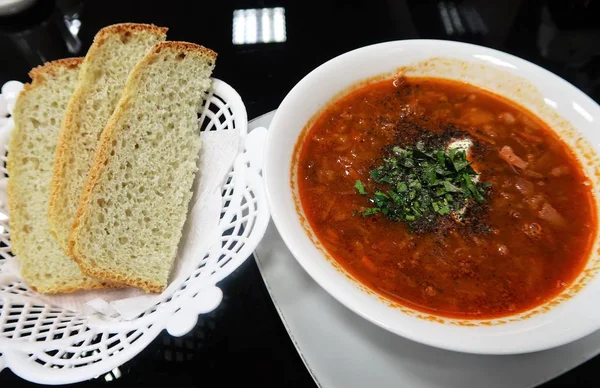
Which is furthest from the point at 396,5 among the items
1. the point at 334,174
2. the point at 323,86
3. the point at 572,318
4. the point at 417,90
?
the point at 572,318

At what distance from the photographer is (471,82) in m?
3.03

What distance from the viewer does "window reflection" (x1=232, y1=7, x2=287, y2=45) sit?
406cm

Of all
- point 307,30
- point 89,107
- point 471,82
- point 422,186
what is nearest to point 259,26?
point 307,30

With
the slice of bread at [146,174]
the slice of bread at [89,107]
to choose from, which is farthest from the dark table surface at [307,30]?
the slice of bread at [89,107]

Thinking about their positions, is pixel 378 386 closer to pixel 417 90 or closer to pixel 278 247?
pixel 278 247

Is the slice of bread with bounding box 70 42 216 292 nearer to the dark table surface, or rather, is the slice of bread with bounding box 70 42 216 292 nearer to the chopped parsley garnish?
the dark table surface

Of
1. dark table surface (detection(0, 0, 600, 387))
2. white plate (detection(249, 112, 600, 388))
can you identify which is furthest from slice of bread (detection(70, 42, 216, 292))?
white plate (detection(249, 112, 600, 388))

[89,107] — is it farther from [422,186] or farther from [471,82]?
[471,82]

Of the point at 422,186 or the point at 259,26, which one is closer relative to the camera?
the point at 422,186

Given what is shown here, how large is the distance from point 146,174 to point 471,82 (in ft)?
7.17

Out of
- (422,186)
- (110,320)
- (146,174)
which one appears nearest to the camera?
(110,320)

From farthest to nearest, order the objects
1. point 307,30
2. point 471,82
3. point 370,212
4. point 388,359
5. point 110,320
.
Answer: point 307,30, point 471,82, point 370,212, point 110,320, point 388,359

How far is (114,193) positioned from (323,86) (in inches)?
54.3

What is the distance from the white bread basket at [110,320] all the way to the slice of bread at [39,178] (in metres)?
0.09
